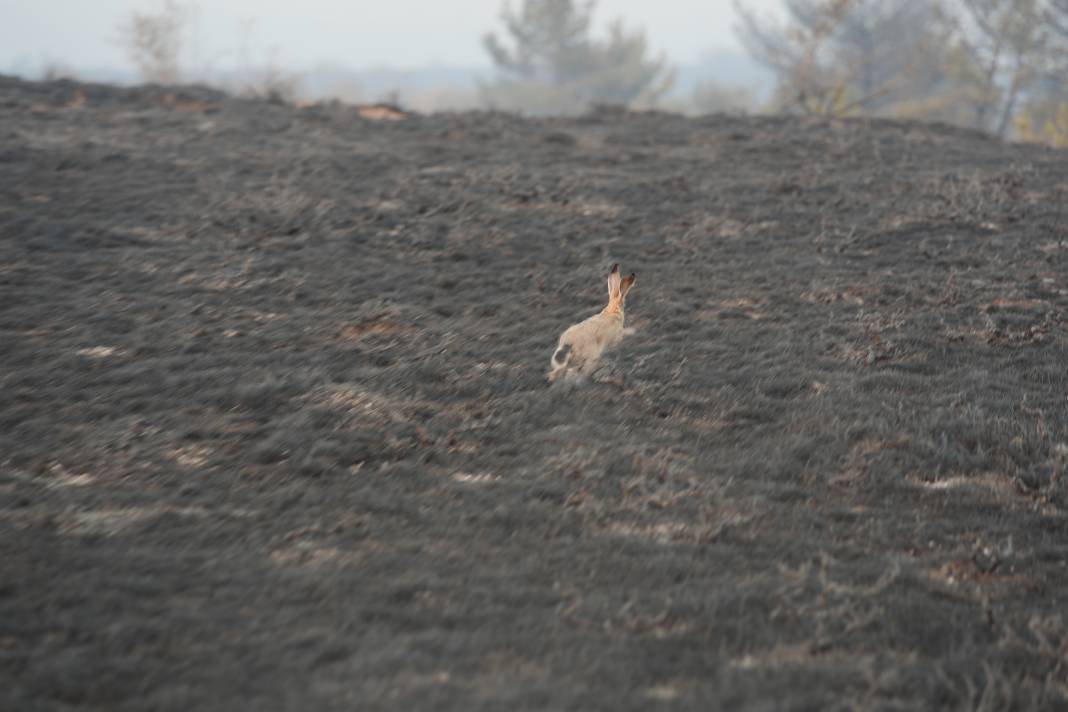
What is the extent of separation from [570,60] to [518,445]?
161ft

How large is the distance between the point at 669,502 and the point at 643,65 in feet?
165

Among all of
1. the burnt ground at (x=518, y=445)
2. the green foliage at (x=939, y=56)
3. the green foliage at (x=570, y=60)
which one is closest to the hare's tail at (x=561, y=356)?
the burnt ground at (x=518, y=445)

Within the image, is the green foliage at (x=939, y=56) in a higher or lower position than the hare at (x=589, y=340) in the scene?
higher

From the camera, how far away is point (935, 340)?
606cm

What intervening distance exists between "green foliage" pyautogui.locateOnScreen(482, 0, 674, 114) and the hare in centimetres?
4545

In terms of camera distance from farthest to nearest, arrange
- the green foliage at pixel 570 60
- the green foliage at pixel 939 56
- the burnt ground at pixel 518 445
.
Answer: the green foliage at pixel 570 60 → the green foliage at pixel 939 56 → the burnt ground at pixel 518 445

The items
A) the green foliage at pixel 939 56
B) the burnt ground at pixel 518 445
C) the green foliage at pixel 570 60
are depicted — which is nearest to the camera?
the burnt ground at pixel 518 445

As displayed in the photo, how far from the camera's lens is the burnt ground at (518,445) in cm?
313

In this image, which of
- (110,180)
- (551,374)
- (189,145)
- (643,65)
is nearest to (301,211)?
(110,180)

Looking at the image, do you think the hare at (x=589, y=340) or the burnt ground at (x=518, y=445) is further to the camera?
the hare at (x=589, y=340)

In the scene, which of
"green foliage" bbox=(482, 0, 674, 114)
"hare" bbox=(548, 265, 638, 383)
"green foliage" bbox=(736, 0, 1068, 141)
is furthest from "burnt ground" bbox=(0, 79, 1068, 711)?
"green foliage" bbox=(482, 0, 674, 114)

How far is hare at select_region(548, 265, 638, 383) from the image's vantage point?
5520 mm

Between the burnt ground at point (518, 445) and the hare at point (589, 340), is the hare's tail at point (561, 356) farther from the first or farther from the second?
the burnt ground at point (518, 445)

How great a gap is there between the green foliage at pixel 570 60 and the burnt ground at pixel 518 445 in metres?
42.4
